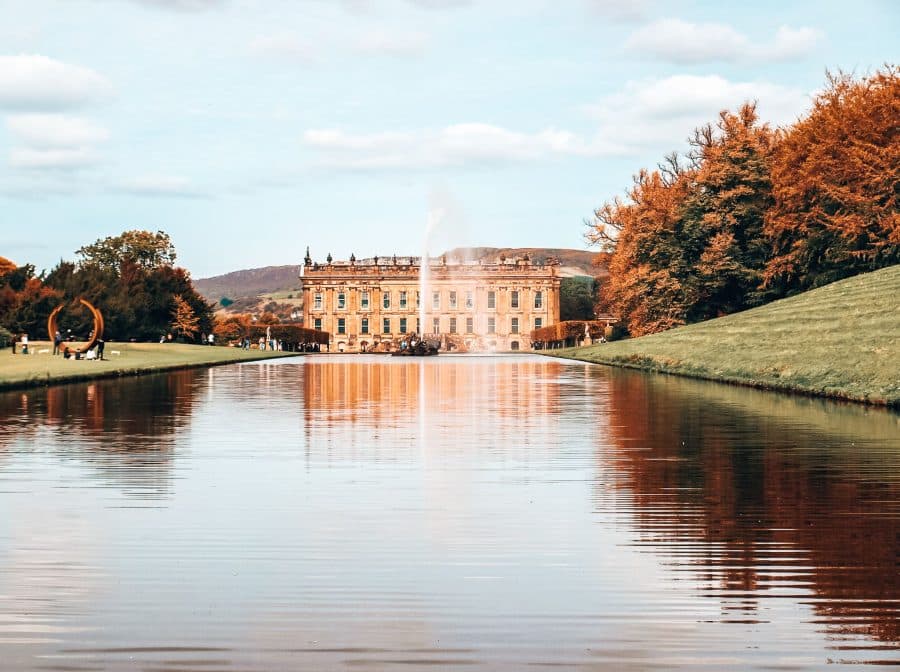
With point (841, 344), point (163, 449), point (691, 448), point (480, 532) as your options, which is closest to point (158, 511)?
point (480, 532)

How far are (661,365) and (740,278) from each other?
609 inches

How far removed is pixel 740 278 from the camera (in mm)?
53531

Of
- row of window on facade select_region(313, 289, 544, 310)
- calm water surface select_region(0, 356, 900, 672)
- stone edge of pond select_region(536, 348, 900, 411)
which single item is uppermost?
row of window on facade select_region(313, 289, 544, 310)

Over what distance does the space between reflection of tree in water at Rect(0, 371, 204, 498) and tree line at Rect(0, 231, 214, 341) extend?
31302 millimetres

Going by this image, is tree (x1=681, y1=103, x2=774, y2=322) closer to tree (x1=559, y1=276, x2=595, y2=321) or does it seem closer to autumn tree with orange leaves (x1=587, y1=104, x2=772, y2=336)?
autumn tree with orange leaves (x1=587, y1=104, x2=772, y2=336)

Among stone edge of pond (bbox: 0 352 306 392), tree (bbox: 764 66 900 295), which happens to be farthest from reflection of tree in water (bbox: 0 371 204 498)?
tree (bbox: 764 66 900 295)

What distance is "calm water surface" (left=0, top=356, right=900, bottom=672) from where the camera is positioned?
17.6 feet

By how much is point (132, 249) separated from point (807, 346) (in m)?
79.5

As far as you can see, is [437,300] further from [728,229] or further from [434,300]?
[728,229]

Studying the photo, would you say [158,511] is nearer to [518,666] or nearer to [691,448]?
[518,666]

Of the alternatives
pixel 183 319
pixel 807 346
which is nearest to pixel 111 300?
pixel 183 319

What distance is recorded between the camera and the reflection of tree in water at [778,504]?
21.2ft

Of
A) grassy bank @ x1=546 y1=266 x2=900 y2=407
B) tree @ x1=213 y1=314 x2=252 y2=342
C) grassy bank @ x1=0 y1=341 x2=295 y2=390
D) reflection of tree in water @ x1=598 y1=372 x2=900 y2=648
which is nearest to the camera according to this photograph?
reflection of tree in water @ x1=598 y1=372 x2=900 y2=648

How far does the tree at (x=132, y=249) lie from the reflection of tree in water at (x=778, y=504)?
287 feet
